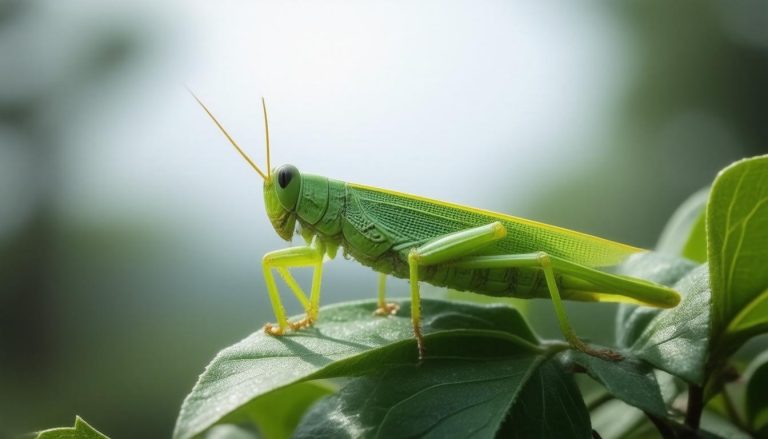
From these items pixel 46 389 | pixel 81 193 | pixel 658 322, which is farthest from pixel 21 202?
pixel 658 322

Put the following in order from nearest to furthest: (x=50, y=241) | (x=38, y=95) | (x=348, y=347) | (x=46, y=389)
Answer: (x=348, y=347) → (x=46, y=389) → (x=50, y=241) → (x=38, y=95)

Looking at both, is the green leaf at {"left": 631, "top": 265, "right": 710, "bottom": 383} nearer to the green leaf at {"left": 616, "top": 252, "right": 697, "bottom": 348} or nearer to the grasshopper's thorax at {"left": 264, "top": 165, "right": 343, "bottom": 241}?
the green leaf at {"left": 616, "top": 252, "right": 697, "bottom": 348}

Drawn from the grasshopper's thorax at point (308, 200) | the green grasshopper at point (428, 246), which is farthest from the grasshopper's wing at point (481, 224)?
the grasshopper's thorax at point (308, 200)

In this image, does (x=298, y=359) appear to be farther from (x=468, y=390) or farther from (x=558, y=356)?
(x=558, y=356)

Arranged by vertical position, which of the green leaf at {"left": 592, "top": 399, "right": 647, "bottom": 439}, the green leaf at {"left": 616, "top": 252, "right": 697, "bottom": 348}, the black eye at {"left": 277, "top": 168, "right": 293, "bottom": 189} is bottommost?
the green leaf at {"left": 592, "top": 399, "right": 647, "bottom": 439}

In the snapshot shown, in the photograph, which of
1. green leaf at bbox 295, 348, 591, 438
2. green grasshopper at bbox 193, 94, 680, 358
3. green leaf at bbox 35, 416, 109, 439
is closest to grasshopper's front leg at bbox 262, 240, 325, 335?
green grasshopper at bbox 193, 94, 680, 358

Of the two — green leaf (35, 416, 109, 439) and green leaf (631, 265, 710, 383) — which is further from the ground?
green leaf (631, 265, 710, 383)
